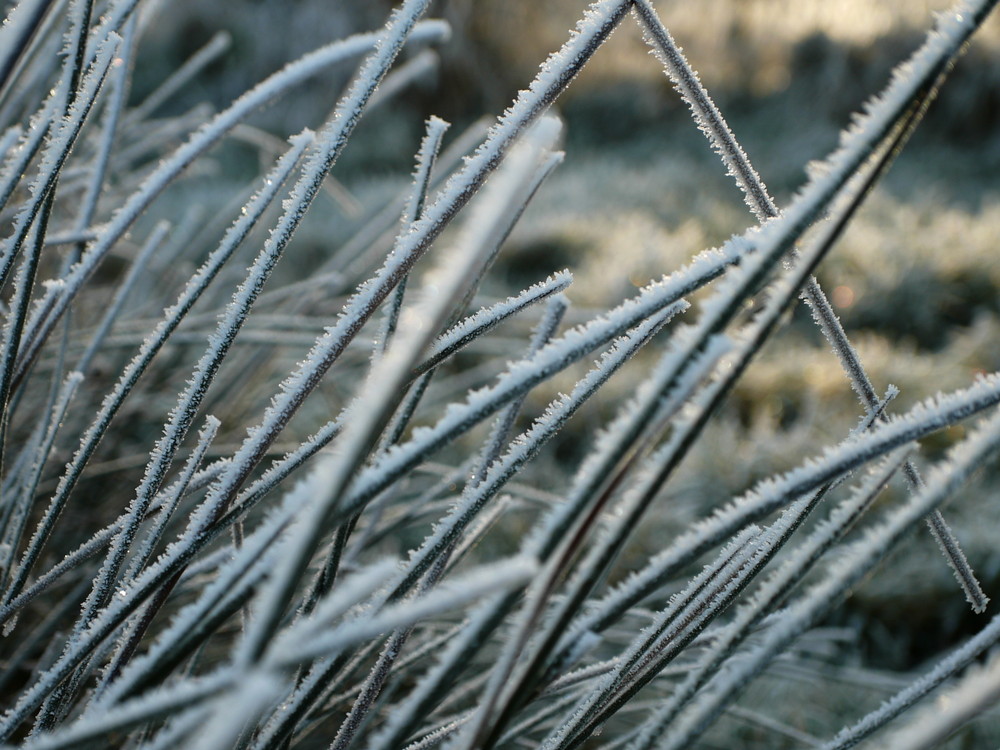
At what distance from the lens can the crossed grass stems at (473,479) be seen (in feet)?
0.94

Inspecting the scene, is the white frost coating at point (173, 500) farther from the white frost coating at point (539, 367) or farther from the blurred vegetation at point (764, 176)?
the blurred vegetation at point (764, 176)

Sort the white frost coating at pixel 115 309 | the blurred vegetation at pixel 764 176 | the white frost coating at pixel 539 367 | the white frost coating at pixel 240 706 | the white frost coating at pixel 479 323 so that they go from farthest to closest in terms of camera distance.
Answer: the blurred vegetation at pixel 764 176 < the white frost coating at pixel 115 309 < the white frost coating at pixel 479 323 < the white frost coating at pixel 539 367 < the white frost coating at pixel 240 706

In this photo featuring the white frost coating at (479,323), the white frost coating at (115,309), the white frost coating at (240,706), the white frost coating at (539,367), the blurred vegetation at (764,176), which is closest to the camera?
the white frost coating at (240,706)

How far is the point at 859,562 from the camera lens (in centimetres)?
30

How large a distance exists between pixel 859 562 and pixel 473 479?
25 centimetres

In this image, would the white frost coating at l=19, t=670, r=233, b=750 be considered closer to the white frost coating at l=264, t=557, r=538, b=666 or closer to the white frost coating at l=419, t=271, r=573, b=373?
the white frost coating at l=264, t=557, r=538, b=666

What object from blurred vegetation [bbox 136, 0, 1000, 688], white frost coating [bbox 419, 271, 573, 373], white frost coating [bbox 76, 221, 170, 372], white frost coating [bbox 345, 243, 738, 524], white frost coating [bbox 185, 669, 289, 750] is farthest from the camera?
blurred vegetation [bbox 136, 0, 1000, 688]

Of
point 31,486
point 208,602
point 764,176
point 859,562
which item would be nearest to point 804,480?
point 859,562

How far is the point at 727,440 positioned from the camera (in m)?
1.59

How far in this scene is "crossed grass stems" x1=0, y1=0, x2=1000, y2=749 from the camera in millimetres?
286

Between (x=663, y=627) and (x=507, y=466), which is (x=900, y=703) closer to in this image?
(x=663, y=627)

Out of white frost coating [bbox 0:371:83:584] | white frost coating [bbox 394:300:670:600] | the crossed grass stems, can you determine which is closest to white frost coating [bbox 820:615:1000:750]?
the crossed grass stems

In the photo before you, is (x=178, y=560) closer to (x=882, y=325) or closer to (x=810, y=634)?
(x=810, y=634)

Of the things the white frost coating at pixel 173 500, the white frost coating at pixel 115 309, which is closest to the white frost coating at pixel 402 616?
the white frost coating at pixel 173 500
